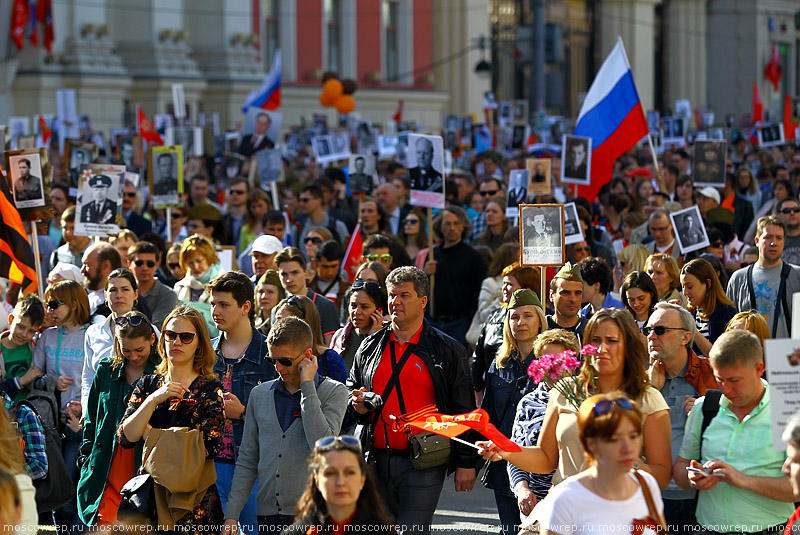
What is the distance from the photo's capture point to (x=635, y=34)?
134ft

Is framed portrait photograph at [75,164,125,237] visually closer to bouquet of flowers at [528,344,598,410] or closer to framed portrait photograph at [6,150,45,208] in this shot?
framed portrait photograph at [6,150,45,208]

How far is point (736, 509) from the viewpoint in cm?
504

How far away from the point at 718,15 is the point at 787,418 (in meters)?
44.2

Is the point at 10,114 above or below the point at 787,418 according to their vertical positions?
above

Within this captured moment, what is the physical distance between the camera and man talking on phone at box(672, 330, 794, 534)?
499cm

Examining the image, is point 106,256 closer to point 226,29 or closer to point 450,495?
point 450,495

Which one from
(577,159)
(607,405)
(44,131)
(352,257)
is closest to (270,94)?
(44,131)

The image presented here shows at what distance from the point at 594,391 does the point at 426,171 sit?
6217 millimetres

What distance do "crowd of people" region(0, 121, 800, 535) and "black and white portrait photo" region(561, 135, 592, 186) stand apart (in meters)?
4.13

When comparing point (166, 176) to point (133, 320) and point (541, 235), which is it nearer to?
point (541, 235)

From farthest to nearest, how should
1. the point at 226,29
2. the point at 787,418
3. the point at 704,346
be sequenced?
the point at 226,29
the point at 704,346
the point at 787,418

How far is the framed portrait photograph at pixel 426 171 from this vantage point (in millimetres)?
11227

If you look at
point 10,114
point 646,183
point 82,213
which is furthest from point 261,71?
point 82,213

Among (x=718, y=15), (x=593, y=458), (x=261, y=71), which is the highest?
(x=718, y=15)
